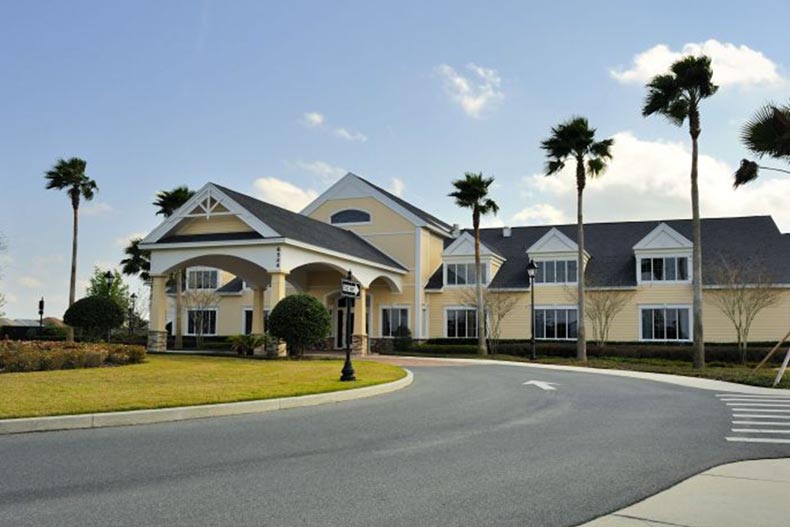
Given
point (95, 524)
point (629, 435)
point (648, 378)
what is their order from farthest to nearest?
point (648, 378) < point (629, 435) < point (95, 524)

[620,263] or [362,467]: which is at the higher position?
[620,263]

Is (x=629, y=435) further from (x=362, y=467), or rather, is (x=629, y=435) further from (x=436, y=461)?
(x=362, y=467)

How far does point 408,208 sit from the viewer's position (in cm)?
4328

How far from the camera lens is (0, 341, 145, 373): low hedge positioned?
18.0 m

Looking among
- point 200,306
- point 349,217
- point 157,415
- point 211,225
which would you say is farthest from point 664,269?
point 157,415

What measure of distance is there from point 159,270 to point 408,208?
18.3m

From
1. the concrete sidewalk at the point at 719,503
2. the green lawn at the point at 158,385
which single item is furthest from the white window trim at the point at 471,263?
the concrete sidewalk at the point at 719,503

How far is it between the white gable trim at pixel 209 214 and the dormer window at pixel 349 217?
46.3 feet

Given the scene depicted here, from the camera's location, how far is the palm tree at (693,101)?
25.8 meters

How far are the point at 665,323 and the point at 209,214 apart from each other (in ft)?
78.5

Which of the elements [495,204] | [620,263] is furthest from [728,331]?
[495,204]

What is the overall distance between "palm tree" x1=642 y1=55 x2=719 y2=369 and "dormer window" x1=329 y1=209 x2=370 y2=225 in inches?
759

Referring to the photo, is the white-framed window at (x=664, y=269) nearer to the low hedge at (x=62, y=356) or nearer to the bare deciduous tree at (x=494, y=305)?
the bare deciduous tree at (x=494, y=305)

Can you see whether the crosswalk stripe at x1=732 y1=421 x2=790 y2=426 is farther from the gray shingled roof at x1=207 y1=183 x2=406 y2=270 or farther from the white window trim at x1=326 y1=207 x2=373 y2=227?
the white window trim at x1=326 y1=207 x2=373 y2=227
